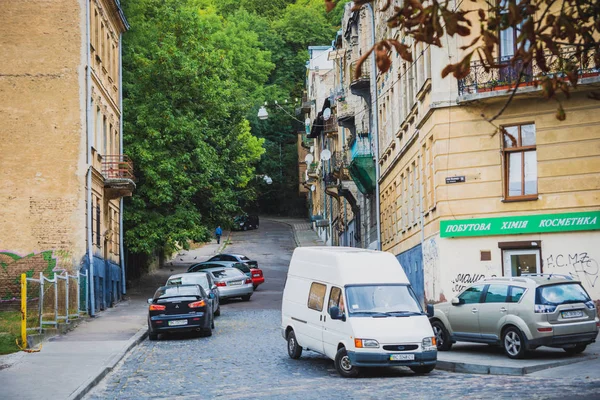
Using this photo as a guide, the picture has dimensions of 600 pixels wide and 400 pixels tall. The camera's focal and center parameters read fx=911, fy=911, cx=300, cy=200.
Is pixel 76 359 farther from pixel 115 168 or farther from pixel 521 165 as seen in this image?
pixel 115 168

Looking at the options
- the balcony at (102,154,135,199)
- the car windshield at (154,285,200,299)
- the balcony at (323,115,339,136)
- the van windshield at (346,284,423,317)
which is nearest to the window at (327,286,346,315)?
the van windshield at (346,284,423,317)

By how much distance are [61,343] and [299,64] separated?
69.1 m

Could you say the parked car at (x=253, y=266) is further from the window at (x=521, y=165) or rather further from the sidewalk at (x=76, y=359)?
the window at (x=521, y=165)

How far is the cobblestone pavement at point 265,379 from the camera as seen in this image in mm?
13641

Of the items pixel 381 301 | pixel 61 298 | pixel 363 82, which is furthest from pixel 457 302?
pixel 363 82

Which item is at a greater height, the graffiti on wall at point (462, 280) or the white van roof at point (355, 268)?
the white van roof at point (355, 268)

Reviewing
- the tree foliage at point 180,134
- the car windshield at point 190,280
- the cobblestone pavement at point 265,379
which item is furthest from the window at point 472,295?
the tree foliage at point 180,134

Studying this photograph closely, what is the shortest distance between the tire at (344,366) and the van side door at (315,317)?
44.0 inches

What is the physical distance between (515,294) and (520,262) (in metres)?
8.17

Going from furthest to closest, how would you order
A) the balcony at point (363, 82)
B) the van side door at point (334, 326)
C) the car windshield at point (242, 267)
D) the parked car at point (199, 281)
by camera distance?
the balcony at point (363, 82)
the car windshield at point (242, 267)
the parked car at point (199, 281)
the van side door at point (334, 326)

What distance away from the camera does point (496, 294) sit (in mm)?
18172

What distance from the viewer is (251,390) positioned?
1460 centimetres

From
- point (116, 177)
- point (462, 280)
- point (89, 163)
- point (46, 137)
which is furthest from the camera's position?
point (116, 177)

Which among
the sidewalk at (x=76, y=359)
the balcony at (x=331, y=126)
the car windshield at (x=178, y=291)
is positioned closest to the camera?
the sidewalk at (x=76, y=359)
